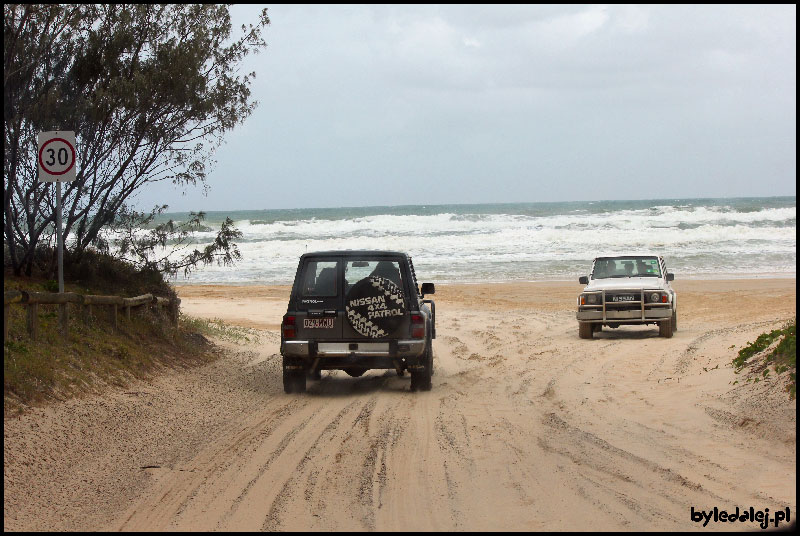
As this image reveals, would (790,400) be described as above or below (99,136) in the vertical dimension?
below

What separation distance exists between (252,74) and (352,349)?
16.3ft

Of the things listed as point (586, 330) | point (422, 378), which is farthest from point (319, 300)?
point (586, 330)

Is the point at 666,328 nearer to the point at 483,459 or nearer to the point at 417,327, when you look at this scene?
the point at 417,327

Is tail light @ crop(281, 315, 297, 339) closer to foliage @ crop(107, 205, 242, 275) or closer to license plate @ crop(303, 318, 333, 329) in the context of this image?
license plate @ crop(303, 318, 333, 329)

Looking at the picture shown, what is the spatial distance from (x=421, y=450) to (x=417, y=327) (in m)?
3.31

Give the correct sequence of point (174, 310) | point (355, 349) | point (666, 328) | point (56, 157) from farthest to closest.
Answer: point (666, 328)
point (174, 310)
point (355, 349)
point (56, 157)

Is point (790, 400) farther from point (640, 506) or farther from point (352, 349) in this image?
point (352, 349)

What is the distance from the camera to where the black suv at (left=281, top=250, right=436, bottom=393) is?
420 inches

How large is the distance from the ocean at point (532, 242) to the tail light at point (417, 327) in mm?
16035

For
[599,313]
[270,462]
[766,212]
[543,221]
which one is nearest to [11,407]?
[270,462]

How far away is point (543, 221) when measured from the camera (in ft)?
214

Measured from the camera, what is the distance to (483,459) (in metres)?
7.22

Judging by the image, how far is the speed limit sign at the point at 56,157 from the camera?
9727 mm

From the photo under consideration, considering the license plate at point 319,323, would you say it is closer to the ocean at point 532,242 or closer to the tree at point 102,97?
the tree at point 102,97
